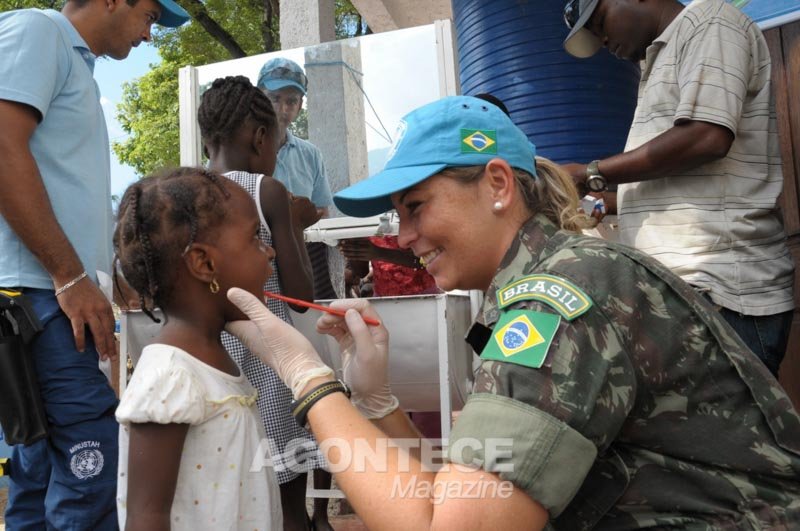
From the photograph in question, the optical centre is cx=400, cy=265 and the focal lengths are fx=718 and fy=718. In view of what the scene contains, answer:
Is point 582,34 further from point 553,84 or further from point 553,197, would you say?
point 553,84

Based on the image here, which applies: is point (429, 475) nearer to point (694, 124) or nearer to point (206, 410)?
point (206, 410)

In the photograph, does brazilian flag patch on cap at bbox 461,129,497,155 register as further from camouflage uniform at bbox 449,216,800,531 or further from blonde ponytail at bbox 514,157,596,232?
camouflage uniform at bbox 449,216,800,531

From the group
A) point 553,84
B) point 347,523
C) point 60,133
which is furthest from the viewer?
point 553,84

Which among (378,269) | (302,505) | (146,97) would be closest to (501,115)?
(302,505)

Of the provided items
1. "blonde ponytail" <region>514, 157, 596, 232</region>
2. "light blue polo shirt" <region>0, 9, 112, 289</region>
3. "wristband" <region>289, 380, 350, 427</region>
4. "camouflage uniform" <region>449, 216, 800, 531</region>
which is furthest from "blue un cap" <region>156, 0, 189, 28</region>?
"camouflage uniform" <region>449, 216, 800, 531</region>

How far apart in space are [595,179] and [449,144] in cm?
104

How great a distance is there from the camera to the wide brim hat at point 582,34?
2.46 m

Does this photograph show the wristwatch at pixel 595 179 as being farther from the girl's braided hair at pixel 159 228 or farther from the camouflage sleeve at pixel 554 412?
the camouflage sleeve at pixel 554 412

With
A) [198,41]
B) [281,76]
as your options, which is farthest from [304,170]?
[198,41]

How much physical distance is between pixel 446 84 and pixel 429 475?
2.45 metres

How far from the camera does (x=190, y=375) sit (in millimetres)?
1562

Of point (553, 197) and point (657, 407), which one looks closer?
point (657, 407)

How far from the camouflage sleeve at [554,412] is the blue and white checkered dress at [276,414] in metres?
1.32

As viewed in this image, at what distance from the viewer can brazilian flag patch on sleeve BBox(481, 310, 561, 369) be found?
3.18 ft
